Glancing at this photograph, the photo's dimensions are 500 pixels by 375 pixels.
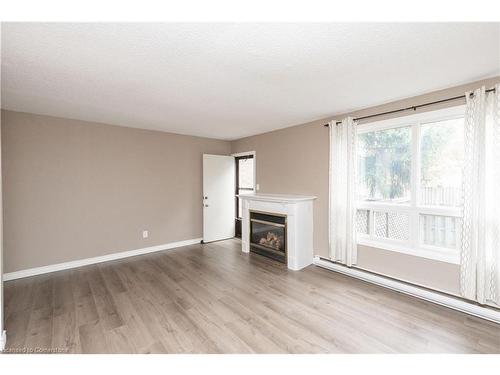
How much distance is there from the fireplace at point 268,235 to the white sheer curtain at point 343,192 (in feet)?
2.69

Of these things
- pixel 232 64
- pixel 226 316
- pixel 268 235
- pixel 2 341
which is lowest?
pixel 226 316

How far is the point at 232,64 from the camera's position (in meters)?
2.04

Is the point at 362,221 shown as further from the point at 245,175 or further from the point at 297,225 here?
the point at 245,175

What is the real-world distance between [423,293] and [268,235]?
2364 millimetres

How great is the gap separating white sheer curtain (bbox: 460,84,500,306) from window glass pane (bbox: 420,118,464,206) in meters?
0.22

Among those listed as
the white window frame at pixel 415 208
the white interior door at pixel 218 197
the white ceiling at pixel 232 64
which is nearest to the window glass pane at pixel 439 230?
the white window frame at pixel 415 208

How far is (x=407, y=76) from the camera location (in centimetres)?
231

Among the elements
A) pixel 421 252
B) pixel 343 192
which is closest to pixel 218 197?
pixel 343 192

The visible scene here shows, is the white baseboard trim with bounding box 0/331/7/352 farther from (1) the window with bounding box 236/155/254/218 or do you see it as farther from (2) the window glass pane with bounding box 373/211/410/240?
(1) the window with bounding box 236/155/254/218

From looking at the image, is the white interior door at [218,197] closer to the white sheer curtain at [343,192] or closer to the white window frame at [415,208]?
the white sheer curtain at [343,192]

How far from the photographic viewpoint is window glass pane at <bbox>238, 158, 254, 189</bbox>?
Answer: 5.54 metres

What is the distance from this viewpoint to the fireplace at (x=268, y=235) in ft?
13.2
